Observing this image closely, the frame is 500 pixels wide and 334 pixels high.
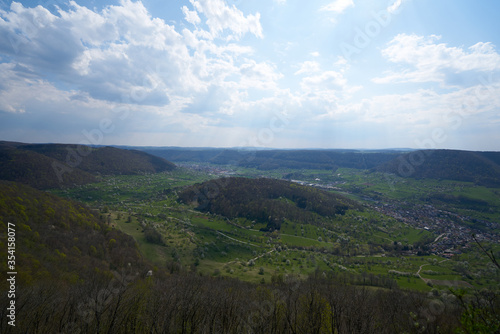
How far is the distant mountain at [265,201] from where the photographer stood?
10838 centimetres

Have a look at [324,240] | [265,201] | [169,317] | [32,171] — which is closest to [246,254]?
[324,240]

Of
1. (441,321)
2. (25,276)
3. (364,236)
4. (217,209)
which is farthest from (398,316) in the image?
(217,209)

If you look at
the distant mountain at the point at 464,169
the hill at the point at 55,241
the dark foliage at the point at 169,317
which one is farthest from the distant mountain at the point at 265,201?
the distant mountain at the point at 464,169

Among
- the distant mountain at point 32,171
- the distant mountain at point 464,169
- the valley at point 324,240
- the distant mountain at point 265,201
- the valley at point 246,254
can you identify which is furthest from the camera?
the distant mountain at point 464,169

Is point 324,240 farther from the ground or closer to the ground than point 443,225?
closer to the ground

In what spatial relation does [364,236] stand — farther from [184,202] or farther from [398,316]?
[184,202]

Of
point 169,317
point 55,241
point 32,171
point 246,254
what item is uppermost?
point 169,317

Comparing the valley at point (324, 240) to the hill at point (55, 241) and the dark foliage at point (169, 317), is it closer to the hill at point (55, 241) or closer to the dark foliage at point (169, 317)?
the hill at point (55, 241)

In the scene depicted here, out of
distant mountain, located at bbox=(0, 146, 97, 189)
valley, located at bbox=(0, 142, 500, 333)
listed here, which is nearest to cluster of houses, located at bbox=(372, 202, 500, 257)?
valley, located at bbox=(0, 142, 500, 333)

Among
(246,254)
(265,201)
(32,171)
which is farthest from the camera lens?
(32,171)

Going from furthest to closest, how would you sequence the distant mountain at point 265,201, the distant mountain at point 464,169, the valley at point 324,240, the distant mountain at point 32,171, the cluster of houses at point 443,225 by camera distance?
the distant mountain at point 464,169 → the distant mountain at point 32,171 → the distant mountain at point 265,201 → the cluster of houses at point 443,225 → the valley at point 324,240

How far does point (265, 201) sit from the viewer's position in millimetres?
117062

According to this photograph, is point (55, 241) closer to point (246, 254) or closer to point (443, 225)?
point (246, 254)

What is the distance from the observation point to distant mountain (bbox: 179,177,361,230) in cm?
10838
